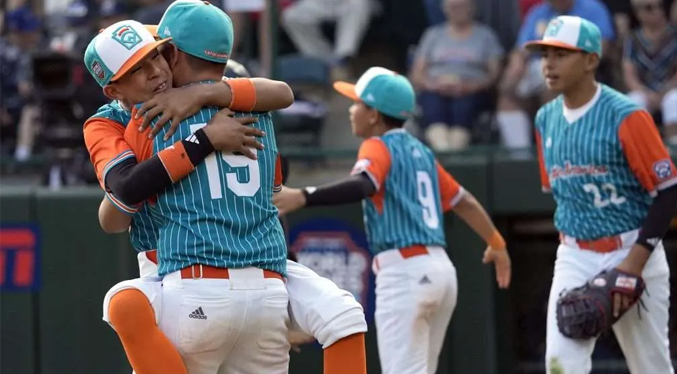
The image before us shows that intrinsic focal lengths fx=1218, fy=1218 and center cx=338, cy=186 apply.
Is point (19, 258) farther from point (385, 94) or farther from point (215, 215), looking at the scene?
point (215, 215)

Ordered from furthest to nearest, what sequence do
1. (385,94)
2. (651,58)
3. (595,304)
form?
(651,58) → (385,94) → (595,304)

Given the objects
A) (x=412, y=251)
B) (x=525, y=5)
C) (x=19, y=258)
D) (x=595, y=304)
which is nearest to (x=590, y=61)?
(x=595, y=304)

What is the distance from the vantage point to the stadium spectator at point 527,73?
28.1 ft

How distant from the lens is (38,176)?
348 inches

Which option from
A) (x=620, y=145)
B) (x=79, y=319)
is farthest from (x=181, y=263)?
(x=79, y=319)

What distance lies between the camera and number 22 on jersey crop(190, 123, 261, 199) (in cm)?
401

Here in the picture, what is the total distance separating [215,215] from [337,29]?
17.9 feet

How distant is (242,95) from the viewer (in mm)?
4195

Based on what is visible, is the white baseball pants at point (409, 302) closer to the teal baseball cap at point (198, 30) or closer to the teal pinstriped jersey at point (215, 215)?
the teal pinstriped jersey at point (215, 215)

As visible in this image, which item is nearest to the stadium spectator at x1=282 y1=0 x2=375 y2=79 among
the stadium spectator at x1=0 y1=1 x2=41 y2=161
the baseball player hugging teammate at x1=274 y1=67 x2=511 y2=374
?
the stadium spectator at x1=0 y1=1 x2=41 y2=161

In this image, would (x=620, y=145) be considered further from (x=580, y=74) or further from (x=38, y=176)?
(x=38, y=176)

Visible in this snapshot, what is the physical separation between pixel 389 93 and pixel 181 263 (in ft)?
9.01

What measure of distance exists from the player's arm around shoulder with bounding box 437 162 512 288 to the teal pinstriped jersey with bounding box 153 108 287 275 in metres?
2.69

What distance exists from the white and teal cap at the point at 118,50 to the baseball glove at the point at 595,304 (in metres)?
2.51
